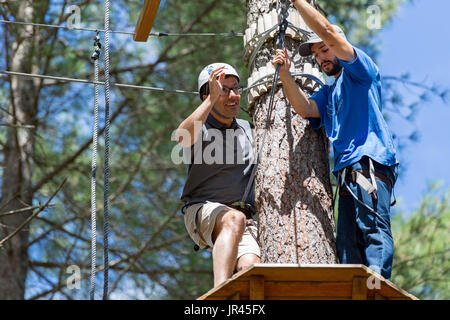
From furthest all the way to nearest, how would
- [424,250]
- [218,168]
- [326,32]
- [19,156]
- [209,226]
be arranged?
[424,250] < [19,156] < [218,168] < [209,226] < [326,32]

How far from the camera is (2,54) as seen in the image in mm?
7039

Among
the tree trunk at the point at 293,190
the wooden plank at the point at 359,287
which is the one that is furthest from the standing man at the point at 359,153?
the wooden plank at the point at 359,287

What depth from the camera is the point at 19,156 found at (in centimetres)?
687

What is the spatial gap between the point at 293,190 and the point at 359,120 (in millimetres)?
469

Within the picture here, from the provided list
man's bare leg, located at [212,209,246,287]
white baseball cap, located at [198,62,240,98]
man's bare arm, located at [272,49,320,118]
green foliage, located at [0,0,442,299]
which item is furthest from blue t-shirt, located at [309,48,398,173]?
green foliage, located at [0,0,442,299]

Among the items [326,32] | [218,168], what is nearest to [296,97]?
[326,32]

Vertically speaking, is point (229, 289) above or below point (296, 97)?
below

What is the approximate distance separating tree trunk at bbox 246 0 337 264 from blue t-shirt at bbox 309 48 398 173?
173 millimetres

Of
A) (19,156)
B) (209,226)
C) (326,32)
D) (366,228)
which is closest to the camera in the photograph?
(366,228)

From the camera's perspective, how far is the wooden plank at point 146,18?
3838mm

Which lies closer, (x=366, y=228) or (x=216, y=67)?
(x=366, y=228)

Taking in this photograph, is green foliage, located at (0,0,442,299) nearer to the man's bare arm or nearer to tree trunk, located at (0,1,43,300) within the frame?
tree trunk, located at (0,1,43,300)

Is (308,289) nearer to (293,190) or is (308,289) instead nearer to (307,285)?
(307,285)

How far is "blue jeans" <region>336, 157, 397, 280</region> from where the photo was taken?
Answer: 3.06 meters
